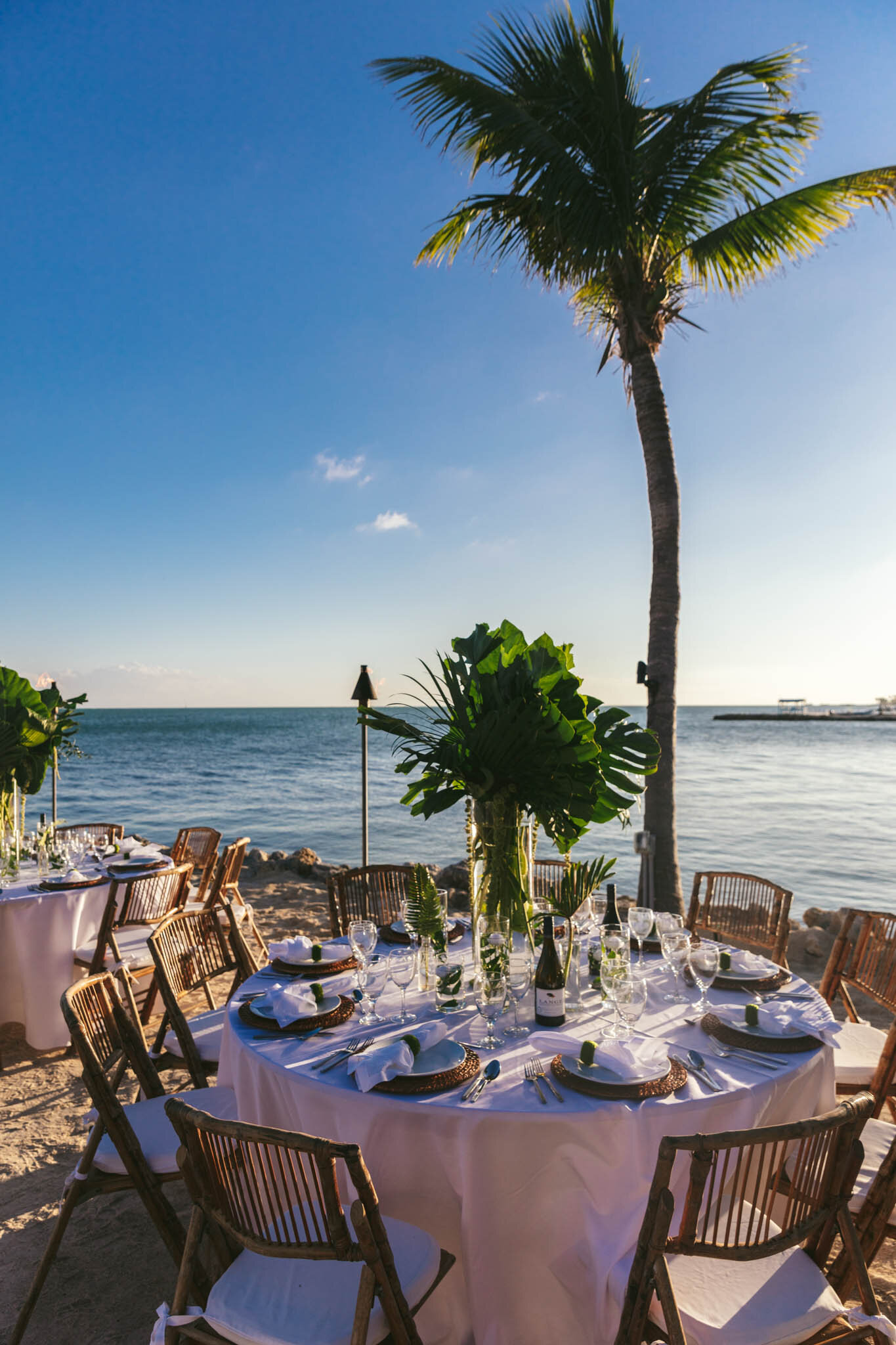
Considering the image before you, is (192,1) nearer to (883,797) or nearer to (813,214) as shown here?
(813,214)

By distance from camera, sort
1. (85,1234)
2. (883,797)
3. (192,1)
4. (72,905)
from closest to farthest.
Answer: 1. (85,1234)
2. (72,905)
3. (192,1)
4. (883,797)

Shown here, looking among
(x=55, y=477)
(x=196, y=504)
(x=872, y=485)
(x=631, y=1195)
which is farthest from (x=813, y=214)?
(x=55, y=477)

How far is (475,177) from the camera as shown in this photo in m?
5.52

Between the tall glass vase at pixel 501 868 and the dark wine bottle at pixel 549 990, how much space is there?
19 centimetres

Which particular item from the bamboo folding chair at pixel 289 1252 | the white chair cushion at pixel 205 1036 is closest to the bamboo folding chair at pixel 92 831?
the white chair cushion at pixel 205 1036

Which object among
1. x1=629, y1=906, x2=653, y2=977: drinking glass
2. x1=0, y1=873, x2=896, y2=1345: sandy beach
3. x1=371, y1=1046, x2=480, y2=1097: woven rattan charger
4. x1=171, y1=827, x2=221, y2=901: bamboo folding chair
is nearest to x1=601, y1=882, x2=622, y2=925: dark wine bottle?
x1=629, y1=906, x2=653, y2=977: drinking glass

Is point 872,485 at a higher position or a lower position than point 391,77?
lower

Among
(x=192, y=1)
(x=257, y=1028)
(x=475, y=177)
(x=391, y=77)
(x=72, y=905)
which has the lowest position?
(x=72, y=905)

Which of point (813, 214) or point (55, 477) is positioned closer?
point (813, 214)

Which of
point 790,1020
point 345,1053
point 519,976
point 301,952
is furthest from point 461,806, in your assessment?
point 345,1053

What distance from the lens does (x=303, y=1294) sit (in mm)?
→ 1482

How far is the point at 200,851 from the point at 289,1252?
18.7 feet

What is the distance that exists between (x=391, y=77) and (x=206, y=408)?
Result: 8053mm

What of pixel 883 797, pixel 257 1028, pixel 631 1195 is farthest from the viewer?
pixel 883 797
